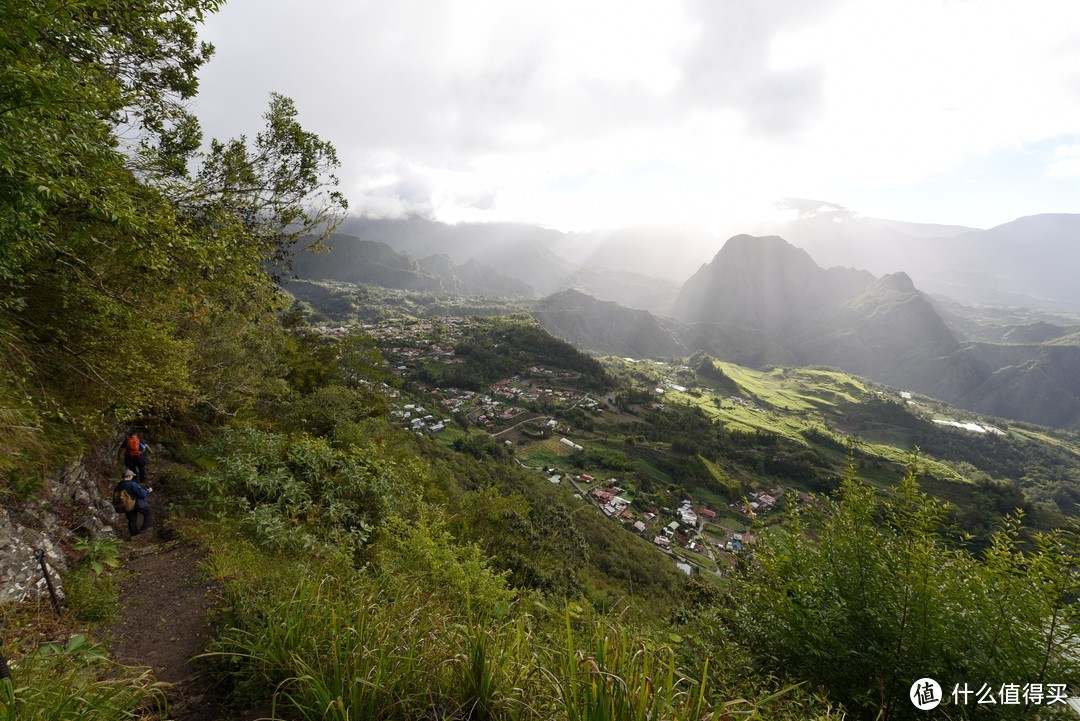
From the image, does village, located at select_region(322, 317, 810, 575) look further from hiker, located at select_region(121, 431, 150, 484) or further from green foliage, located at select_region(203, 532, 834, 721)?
hiker, located at select_region(121, 431, 150, 484)

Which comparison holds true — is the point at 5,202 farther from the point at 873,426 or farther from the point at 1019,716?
the point at 873,426

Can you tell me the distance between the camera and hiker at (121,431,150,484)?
8023 mm

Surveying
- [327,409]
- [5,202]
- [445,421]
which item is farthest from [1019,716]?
[445,421]

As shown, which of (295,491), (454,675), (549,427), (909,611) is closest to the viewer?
(454,675)

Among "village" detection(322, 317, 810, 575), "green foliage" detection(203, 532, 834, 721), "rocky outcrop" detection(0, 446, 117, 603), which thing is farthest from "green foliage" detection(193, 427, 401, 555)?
"village" detection(322, 317, 810, 575)

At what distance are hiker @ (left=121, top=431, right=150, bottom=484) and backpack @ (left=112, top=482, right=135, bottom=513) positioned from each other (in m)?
0.88

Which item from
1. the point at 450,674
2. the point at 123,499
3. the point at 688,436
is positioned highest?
the point at 450,674

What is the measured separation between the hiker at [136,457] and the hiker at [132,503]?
88 cm

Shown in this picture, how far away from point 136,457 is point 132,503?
1.48 meters

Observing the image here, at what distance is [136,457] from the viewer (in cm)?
817

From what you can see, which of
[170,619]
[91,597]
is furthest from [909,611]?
[91,597]

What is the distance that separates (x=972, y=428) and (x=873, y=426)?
39.6 metres

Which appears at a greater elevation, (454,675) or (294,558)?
(454,675)

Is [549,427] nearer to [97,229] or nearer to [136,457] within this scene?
[136,457]
